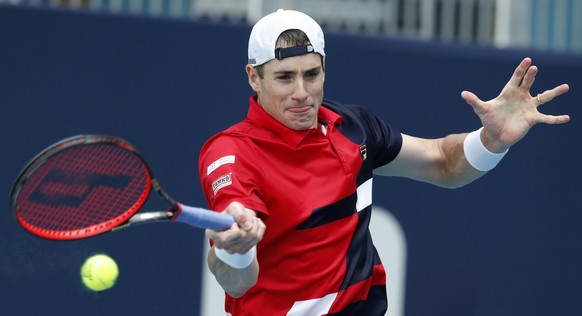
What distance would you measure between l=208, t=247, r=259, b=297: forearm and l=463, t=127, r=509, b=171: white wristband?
1.23 metres

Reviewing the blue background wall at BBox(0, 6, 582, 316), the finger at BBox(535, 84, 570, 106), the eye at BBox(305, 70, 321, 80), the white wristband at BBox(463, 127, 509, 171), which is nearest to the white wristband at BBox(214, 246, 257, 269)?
the eye at BBox(305, 70, 321, 80)

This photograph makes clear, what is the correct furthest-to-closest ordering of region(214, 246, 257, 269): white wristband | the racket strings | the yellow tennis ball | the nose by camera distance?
1. the yellow tennis ball
2. the racket strings
3. the nose
4. region(214, 246, 257, 269): white wristband

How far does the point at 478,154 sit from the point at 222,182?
125 centimetres

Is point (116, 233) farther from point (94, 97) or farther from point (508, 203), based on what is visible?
point (508, 203)

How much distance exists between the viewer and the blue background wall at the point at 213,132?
515 centimetres

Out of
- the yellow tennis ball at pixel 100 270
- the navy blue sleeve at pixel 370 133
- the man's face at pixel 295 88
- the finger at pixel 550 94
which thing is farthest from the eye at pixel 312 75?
the yellow tennis ball at pixel 100 270

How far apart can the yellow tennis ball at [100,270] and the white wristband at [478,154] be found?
1.95m

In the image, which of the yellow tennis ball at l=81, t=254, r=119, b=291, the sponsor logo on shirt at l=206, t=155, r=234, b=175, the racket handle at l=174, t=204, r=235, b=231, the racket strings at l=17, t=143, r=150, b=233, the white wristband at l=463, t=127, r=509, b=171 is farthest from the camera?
the yellow tennis ball at l=81, t=254, r=119, b=291

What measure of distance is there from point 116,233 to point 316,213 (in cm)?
174

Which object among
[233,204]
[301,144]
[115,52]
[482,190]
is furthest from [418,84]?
[233,204]

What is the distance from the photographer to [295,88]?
3896 millimetres

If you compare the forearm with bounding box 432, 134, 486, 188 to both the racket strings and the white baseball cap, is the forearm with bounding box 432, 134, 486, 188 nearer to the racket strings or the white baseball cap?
the white baseball cap

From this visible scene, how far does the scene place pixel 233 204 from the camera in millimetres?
3455

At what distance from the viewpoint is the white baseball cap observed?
3906mm
